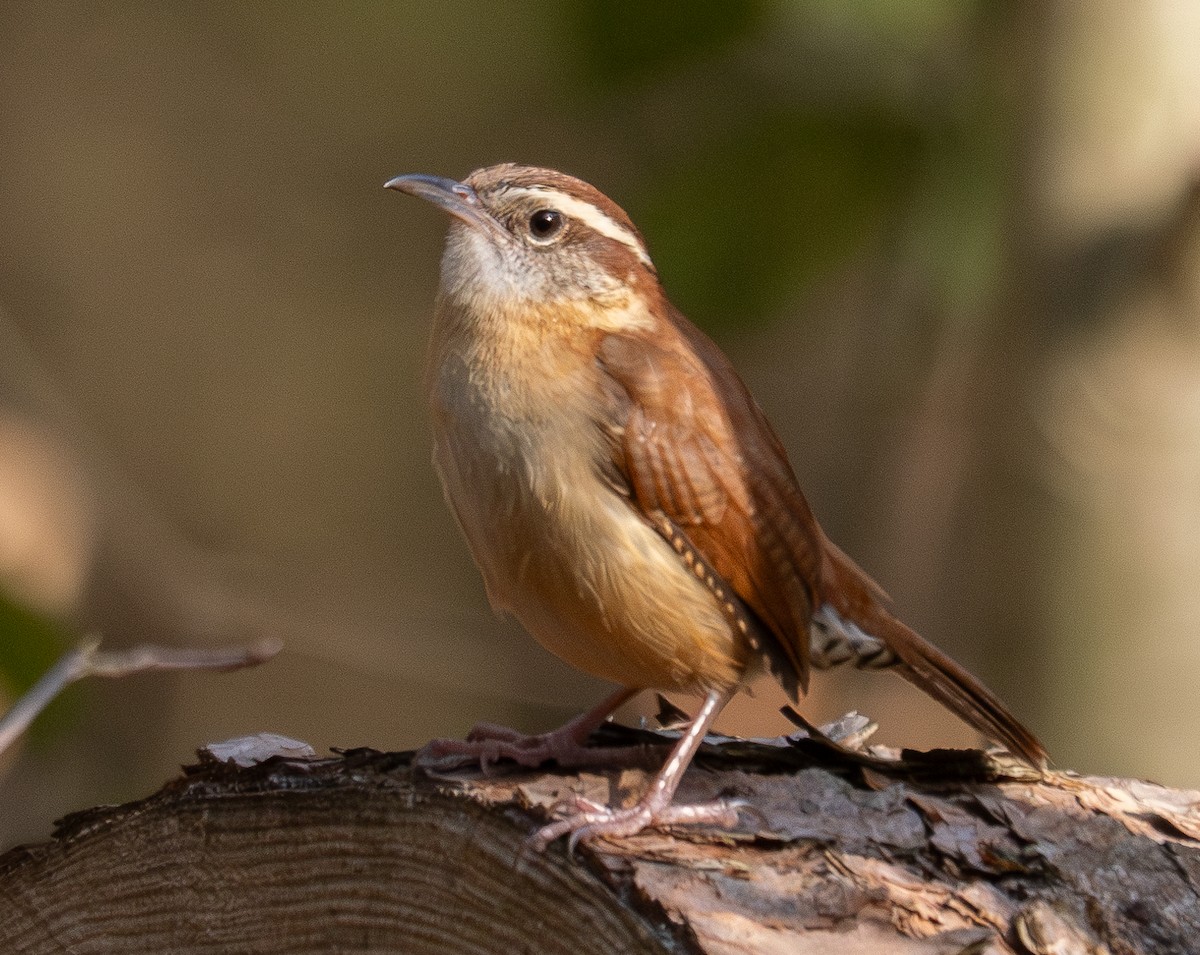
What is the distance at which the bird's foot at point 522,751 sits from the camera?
291cm

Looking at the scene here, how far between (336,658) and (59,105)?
3.70 metres

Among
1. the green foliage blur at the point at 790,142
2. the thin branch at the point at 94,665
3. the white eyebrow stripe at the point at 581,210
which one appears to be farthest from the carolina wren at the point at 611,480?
the green foliage blur at the point at 790,142

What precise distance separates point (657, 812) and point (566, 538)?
21.9 inches

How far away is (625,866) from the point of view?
2357 mm

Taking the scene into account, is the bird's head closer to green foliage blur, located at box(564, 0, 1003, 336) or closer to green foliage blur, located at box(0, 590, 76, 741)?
green foliage blur, located at box(564, 0, 1003, 336)

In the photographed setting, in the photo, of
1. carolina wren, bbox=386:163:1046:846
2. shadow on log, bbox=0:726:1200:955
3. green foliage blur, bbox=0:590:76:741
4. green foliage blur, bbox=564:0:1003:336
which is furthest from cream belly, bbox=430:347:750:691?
green foliage blur, bbox=564:0:1003:336

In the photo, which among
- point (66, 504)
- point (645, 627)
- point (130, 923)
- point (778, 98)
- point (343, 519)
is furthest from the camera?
point (343, 519)

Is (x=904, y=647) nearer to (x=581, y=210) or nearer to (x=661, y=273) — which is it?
(x=581, y=210)

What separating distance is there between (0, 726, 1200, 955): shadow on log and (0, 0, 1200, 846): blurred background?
1393 mm

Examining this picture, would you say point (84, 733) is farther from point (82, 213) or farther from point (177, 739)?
point (82, 213)

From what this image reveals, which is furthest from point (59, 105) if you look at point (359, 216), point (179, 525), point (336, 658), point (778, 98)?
point (778, 98)

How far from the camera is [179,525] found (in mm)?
8258

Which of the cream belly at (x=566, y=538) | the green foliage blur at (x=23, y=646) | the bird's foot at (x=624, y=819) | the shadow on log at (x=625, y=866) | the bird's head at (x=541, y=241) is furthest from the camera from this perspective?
the green foliage blur at (x=23, y=646)

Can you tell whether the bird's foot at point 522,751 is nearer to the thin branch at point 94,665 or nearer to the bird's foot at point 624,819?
the bird's foot at point 624,819
